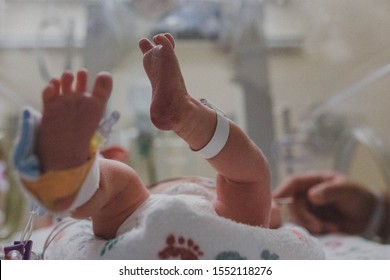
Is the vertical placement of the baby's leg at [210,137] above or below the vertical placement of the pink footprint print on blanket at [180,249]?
above

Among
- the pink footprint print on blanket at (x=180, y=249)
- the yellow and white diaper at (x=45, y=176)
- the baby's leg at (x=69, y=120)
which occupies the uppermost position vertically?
the baby's leg at (x=69, y=120)

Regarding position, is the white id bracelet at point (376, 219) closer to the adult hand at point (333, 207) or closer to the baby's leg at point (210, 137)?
the adult hand at point (333, 207)

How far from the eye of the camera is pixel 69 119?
16.7 inches

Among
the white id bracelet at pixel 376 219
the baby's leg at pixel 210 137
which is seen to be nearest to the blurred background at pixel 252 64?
the white id bracelet at pixel 376 219

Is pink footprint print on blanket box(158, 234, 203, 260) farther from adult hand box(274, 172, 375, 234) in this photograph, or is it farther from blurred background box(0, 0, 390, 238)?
adult hand box(274, 172, 375, 234)

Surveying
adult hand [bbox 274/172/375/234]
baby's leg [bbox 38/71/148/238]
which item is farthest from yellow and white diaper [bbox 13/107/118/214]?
adult hand [bbox 274/172/375/234]

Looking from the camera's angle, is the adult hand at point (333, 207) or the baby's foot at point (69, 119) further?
the adult hand at point (333, 207)

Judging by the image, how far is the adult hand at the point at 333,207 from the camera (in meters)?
0.90

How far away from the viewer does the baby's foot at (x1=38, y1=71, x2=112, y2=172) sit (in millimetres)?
421

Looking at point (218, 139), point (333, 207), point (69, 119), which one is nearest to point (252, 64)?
point (333, 207)

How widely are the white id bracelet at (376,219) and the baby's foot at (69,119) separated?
1.97 ft

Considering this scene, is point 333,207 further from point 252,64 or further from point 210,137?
point 210,137

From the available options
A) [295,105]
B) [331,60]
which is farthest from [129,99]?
[331,60]
